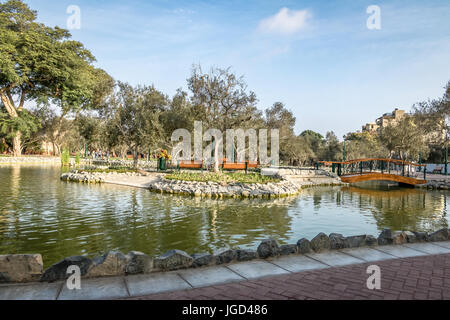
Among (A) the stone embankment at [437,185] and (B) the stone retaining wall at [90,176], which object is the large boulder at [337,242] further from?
(A) the stone embankment at [437,185]

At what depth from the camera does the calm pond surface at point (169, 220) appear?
742 centimetres

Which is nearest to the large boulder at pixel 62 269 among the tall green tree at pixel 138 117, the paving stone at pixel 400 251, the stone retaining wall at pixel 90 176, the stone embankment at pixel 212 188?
the paving stone at pixel 400 251

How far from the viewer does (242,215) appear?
11281 millimetres

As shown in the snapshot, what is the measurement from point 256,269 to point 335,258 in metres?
1.54

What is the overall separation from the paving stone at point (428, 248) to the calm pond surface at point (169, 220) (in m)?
2.60

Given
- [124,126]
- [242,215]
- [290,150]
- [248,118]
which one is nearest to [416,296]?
[242,215]

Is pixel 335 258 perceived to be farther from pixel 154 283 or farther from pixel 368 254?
pixel 154 283

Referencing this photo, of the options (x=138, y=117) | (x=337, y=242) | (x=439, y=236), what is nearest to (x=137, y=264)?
(x=337, y=242)

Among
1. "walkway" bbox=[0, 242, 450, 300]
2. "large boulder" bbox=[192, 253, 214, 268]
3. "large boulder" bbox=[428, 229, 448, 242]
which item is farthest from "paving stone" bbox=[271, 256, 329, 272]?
"large boulder" bbox=[428, 229, 448, 242]

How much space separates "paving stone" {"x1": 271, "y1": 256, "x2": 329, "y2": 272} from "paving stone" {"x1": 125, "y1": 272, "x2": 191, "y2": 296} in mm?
1654

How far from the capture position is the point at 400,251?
607 centimetres

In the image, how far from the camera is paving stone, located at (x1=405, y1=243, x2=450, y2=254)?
6133 millimetres

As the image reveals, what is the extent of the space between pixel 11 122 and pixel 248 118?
3418 cm
